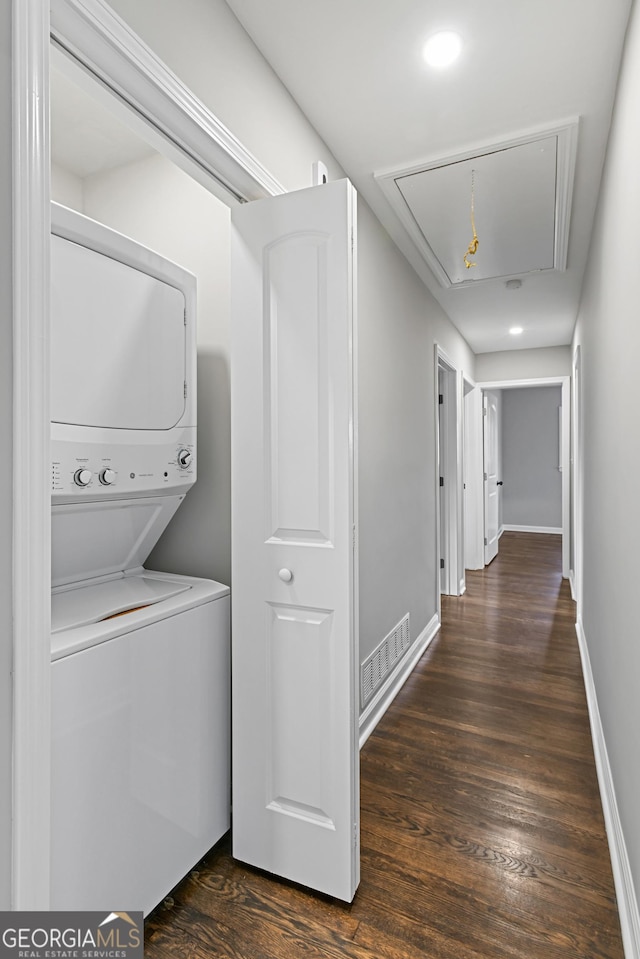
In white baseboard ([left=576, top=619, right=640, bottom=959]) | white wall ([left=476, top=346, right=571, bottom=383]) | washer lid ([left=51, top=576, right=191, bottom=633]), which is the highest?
white wall ([left=476, top=346, right=571, bottom=383])

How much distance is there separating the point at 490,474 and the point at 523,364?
1478mm

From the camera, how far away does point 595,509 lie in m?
2.53

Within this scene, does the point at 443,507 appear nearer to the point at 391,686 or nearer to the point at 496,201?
the point at 391,686

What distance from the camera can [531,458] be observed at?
8.32 m

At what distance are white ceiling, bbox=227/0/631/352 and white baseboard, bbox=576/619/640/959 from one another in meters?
2.41

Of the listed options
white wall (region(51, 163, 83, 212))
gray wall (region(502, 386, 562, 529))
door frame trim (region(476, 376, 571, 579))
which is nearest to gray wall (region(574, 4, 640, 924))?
white wall (region(51, 163, 83, 212))

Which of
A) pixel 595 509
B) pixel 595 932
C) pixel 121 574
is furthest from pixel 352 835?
pixel 595 509

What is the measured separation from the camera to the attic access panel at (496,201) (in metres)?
2.14

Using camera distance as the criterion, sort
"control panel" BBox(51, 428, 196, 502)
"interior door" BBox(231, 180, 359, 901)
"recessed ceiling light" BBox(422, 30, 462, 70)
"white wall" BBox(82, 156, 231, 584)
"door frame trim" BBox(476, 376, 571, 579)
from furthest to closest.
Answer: "door frame trim" BBox(476, 376, 571, 579), "white wall" BBox(82, 156, 231, 584), "recessed ceiling light" BBox(422, 30, 462, 70), "interior door" BBox(231, 180, 359, 901), "control panel" BBox(51, 428, 196, 502)

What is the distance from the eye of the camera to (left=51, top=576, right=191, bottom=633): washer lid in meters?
1.29

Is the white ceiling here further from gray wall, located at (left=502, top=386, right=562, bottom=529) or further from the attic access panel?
gray wall, located at (left=502, top=386, right=562, bottom=529)

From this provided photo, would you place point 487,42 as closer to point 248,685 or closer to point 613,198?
point 613,198

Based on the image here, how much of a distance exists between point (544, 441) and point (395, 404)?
245 inches

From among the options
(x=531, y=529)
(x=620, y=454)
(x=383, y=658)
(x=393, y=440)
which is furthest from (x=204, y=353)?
(x=531, y=529)
